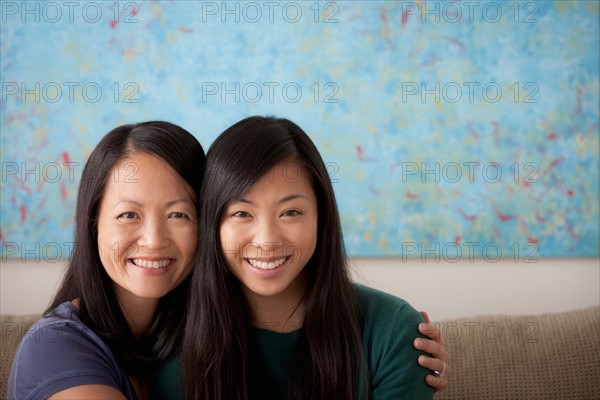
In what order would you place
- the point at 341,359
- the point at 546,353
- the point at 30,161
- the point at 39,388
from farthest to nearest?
1. the point at 30,161
2. the point at 546,353
3. the point at 341,359
4. the point at 39,388

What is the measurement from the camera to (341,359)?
58.2 inches

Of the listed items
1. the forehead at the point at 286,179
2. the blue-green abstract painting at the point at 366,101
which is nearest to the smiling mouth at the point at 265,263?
the forehead at the point at 286,179

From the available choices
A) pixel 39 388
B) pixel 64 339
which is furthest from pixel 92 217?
pixel 39 388

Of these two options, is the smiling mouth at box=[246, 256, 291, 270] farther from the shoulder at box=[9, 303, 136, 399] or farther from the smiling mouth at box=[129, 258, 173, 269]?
the shoulder at box=[9, 303, 136, 399]

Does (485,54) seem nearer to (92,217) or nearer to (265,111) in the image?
(265,111)

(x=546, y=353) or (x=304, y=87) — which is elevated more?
(x=304, y=87)

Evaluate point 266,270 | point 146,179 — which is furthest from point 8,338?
point 266,270

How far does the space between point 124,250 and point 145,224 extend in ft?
0.26

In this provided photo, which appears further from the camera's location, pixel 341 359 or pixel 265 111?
pixel 265 111

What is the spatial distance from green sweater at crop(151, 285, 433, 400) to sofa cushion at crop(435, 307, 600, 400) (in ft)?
1.80

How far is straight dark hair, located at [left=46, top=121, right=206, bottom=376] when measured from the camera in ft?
5.01

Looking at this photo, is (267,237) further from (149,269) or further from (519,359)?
(519,359)

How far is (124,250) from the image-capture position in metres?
1.51

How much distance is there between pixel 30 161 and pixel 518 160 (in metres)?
2.02
